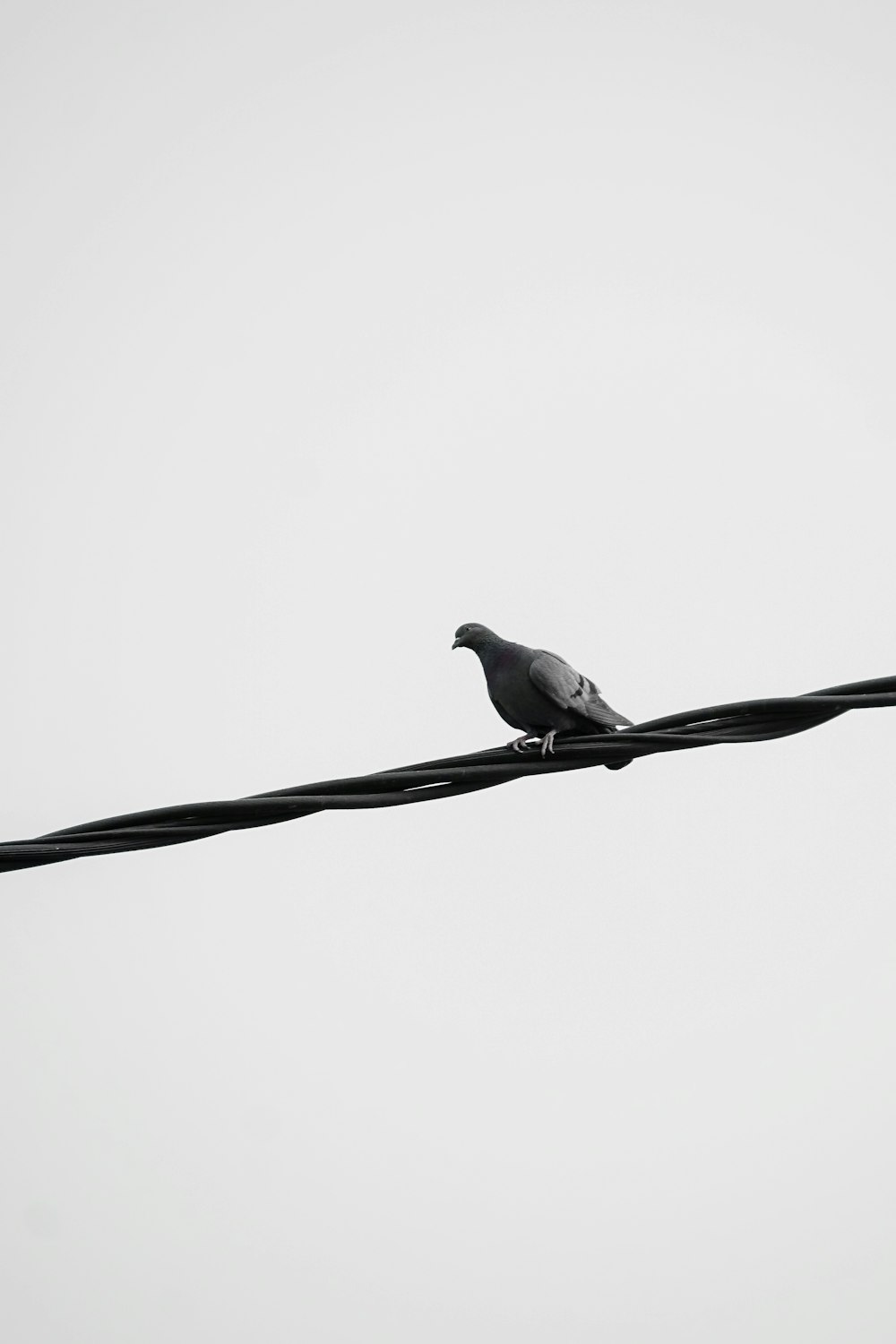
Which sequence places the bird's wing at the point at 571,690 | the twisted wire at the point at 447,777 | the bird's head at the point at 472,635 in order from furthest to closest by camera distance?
the bird's head at the point at 472,635 < the bird's wing at the point at 571,690 < the twisted wire at the point at 447,777

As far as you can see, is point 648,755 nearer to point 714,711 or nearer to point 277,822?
point 714,711

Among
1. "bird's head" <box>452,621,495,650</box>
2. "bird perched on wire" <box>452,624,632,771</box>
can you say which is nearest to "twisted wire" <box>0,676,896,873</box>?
"bird perched on wire" <box>452,624,632,771</box>

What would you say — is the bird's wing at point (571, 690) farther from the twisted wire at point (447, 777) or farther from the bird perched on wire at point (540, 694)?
the twisted wire at point (447, 777)

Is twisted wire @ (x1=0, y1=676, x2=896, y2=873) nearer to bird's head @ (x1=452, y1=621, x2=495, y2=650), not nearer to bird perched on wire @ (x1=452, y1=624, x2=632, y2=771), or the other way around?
bird perched on wire @ (x1=452, y1=624, x2=632, y2=771)

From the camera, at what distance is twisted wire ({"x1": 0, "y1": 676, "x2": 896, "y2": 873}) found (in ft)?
13.7

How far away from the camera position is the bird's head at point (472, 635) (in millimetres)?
6820

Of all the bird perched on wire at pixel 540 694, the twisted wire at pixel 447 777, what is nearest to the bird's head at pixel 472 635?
the bird perched on wire at pixel 540 694

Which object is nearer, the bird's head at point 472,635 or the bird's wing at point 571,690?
the bird's wing at point 571,690

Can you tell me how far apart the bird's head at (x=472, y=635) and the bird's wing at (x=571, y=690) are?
53 centimetres

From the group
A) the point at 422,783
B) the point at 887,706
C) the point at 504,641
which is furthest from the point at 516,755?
the point at 504,641

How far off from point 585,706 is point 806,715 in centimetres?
171

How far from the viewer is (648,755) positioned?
4551 millimetres

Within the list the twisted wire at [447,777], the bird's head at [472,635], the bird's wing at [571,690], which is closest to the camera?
the twisted wire at [447,777]

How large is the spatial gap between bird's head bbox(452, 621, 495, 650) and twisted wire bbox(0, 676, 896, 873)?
213 cm
